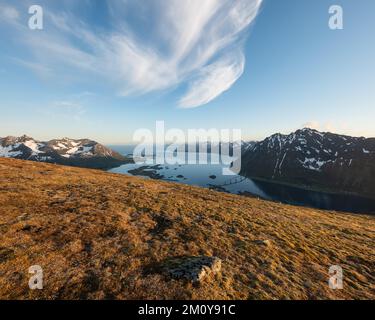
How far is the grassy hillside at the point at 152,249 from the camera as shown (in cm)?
1145

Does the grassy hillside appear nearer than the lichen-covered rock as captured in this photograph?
Yes

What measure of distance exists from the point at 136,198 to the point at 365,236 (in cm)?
3010

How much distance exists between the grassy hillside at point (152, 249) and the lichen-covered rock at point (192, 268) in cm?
42

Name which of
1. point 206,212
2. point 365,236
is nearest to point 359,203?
point 365,236

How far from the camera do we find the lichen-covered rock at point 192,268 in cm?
1229

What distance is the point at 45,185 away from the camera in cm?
2944

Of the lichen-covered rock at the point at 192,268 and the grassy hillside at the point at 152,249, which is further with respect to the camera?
the lichen-covered rock at the point at 192,268

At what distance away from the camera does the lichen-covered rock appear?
1229cm

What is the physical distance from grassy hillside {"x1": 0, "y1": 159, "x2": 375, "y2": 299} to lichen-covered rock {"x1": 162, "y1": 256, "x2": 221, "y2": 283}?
0.42 meters

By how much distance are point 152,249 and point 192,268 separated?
390cm

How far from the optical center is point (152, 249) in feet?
51.2

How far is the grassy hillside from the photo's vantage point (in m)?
11.5
